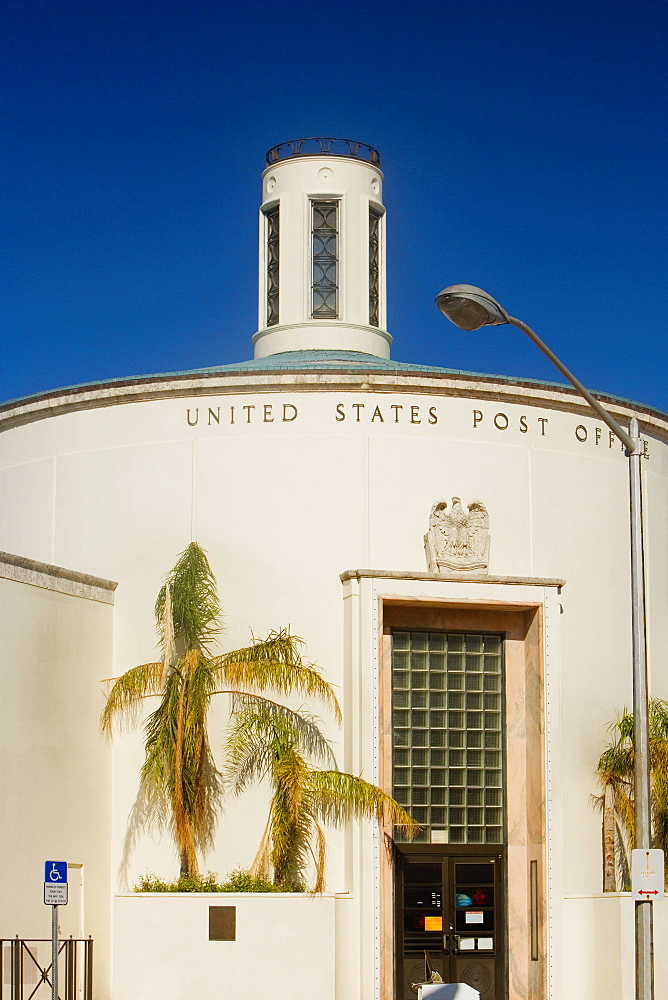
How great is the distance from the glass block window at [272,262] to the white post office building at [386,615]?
5.27m

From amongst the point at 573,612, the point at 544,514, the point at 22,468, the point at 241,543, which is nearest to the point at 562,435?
the point at 544,514

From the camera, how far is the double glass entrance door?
23094mm

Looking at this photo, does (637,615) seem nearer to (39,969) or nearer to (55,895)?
(55,895)

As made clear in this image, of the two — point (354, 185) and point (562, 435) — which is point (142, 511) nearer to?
point (562, 435)

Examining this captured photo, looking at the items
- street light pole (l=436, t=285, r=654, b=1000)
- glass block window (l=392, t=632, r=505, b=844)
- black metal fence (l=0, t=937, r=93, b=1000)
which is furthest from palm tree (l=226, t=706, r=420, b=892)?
street light pole (l=436, t=285, r=654, b=1000)

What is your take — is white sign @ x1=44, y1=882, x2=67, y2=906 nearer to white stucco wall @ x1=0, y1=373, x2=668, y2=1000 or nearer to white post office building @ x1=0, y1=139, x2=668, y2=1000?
white post office building @ x1=0, y1=139, x2=668, y2=1000

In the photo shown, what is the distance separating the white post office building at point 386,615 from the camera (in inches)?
891

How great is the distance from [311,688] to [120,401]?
6.03 meters

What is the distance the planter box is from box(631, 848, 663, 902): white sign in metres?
7.55

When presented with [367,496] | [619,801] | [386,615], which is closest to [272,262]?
[367,496]

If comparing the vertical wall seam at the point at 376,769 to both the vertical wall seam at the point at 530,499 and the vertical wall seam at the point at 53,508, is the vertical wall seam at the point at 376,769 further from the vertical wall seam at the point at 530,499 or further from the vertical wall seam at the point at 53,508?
the vertical wall seam at the point at 53,508

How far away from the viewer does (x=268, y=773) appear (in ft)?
74.8

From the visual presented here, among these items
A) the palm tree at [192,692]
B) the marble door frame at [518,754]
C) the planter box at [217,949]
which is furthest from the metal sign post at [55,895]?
the marble door frame at [518,754]

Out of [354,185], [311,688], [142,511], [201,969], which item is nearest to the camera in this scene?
[201,969]
